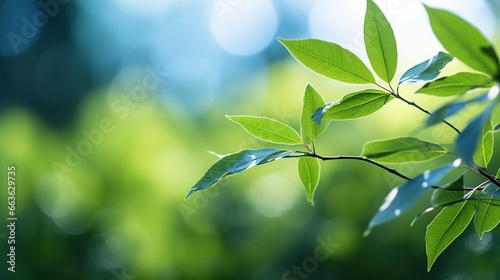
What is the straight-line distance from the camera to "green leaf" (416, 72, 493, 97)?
1.20ft

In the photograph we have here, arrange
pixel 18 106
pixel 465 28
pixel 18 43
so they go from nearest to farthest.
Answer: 1. pixel 465 28
2. pixel 18 106
3. pixel 18 43

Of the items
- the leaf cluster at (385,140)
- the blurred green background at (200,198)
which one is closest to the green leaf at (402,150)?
the leaf cluster at (385,140)

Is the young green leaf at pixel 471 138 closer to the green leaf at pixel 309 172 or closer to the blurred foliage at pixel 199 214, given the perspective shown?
the green leaf at pixel 309 172

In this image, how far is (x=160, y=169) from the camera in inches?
121

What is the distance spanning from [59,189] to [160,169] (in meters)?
0.52

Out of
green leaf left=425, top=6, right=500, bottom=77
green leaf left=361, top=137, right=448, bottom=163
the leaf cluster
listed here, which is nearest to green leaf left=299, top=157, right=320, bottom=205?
the leaf cluster

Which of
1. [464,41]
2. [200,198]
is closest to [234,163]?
[464,41]

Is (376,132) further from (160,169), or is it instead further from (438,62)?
(438,62)

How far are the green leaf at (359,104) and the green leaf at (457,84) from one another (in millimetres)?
56

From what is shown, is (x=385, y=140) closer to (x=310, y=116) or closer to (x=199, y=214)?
(x=310, y=116)

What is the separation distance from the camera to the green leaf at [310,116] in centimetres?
52

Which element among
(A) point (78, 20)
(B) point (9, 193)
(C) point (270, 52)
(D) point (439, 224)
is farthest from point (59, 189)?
(D) point (439, 224)

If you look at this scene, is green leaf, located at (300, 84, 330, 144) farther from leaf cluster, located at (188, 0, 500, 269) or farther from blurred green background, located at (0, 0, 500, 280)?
blurred green background, located at (0, 0, 500, 280)

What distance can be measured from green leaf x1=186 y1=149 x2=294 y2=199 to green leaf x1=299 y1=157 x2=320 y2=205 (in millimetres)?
90
